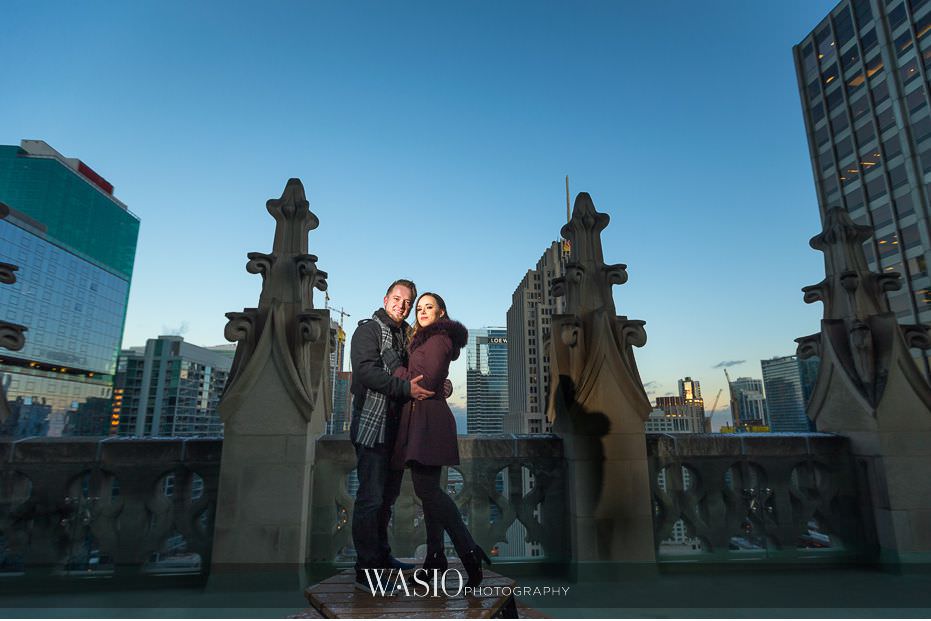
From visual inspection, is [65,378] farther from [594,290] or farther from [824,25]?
[824,25]

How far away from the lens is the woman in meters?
2.87

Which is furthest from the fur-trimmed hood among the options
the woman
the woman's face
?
the woman's face

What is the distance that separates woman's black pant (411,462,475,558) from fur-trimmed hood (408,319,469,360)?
0.79m

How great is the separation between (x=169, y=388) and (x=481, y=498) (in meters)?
111

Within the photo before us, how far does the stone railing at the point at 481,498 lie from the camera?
4609 mm

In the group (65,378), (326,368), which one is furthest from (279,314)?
(65,378)

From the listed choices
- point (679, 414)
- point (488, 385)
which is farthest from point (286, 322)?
point (488, 385)

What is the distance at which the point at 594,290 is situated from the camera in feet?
16.5

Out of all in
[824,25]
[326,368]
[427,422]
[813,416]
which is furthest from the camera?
[824,25]

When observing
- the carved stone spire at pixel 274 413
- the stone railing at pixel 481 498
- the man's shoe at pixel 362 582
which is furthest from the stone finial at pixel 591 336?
the man's shoe at pixel 362 582

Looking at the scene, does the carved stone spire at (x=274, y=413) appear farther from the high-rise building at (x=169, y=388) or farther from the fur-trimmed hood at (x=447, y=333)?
the high-rise building at (x=169, y=388)

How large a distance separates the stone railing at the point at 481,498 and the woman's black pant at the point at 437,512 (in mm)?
1722

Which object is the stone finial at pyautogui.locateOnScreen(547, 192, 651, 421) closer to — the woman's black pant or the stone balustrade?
the stone balustrade

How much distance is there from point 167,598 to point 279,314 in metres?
2.72
